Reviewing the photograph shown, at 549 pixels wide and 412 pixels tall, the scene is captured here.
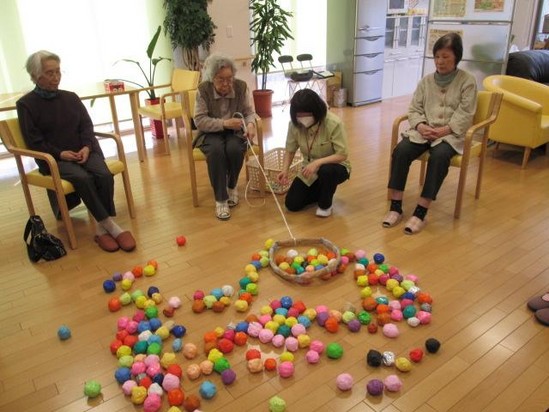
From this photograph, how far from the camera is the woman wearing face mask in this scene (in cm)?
285

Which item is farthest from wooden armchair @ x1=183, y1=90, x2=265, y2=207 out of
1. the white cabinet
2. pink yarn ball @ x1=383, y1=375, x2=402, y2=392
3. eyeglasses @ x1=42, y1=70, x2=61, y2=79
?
the white cabinet

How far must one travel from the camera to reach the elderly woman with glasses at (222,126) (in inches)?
124

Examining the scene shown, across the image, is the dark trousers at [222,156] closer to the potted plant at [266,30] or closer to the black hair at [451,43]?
the black hair at [451,43]

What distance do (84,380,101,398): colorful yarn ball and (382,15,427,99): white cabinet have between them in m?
6.44

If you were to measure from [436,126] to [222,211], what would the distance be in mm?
1543

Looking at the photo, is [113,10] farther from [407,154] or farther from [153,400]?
[153,400]

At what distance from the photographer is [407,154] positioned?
303 cm

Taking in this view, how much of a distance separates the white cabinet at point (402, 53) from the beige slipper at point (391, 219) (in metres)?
4.61

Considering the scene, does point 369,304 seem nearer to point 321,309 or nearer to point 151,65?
point 321,309

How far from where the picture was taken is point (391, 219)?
3.02 meters

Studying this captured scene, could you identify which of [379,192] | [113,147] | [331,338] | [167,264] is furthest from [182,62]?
[331,338]

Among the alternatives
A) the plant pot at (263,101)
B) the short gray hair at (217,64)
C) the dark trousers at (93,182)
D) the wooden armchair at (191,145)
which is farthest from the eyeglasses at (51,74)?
the plant pot at (263,101)

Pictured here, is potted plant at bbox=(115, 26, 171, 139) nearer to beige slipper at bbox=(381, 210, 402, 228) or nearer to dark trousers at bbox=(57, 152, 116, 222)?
dark trousers at bbox=(57, 152, 116, 222)

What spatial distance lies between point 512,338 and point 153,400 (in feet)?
4.89
